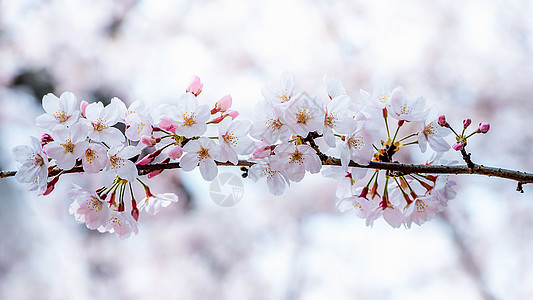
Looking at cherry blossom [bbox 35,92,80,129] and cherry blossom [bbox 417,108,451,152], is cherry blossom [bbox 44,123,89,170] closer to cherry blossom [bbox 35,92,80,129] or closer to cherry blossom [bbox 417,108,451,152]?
cherry blossom [bbox 35,92,80,129]

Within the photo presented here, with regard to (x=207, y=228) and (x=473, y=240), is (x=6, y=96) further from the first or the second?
(x=473, y=240)

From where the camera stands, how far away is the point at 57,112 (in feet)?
1.53

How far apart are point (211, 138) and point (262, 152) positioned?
6 centimetres

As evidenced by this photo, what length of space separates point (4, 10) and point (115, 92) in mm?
1113

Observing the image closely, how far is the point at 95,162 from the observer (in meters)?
0.43

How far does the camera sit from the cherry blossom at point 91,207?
0.49m

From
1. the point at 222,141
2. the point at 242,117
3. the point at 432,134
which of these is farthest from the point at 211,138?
the point at 242,117

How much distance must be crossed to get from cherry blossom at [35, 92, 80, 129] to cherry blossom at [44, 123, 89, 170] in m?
0.03

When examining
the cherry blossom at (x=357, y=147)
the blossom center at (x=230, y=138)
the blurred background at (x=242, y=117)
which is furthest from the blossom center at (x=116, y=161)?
the blurred background at (x=242, y=117)

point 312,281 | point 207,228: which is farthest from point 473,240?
point 207,228

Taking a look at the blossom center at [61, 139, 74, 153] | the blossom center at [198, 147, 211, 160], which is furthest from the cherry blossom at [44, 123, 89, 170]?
the blossom center at [198, 147, 211, 160]

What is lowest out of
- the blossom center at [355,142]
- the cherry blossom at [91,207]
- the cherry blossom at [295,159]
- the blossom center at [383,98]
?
the cherry blossom at [91,207]

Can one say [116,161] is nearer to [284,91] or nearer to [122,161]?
[122,161]

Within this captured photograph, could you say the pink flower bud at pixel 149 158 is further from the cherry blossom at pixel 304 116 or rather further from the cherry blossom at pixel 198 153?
the cherry blossom at pixel 304 116
